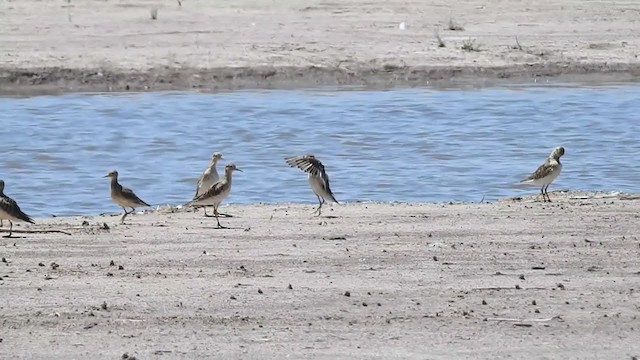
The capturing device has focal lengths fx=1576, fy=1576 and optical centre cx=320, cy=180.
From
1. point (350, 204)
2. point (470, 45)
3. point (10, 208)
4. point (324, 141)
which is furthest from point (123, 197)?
point (470, 45)

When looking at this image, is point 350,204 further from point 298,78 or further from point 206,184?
point 298,78

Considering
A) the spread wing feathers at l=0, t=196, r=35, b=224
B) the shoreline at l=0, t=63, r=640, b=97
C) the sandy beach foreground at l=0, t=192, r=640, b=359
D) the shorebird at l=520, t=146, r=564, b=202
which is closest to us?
the sandy beach foreground at l=0, t=192, r=640, b=359

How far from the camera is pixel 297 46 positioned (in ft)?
99.1

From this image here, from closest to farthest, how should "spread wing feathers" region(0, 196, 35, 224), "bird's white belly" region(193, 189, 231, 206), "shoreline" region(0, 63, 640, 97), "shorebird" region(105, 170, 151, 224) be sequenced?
"spread wing feathers" region(0, 196, 35, 224) → "bird's white belly" region(193, 189, 231, 206) → "shorebird" region(105, 170, 151, 224) → "shoreline" region(0, 63, 640, 97)

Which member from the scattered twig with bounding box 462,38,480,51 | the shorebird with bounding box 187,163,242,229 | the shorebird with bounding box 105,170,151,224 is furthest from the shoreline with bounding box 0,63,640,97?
the shorebird with bounding box 187,163,242,229

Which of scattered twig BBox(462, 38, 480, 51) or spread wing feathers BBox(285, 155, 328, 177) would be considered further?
scattered twig BBox(462, 38, 480, 51)

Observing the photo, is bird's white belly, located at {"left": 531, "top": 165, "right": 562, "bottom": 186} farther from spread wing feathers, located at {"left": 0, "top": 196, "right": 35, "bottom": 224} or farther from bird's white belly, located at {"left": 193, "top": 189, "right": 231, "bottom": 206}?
spread wing feathers, located at {"left": 0, "top": 196, "right": 35, "bottom": 224}

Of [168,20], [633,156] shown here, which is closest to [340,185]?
[633,156]

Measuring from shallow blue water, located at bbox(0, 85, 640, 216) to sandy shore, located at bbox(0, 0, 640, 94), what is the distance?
0.59 meters

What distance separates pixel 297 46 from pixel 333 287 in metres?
19.2

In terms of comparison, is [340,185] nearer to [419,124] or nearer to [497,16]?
[419,124]

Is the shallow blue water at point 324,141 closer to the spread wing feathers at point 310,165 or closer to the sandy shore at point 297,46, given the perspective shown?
the sandy shore at point 297,46

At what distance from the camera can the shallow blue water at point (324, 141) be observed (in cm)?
1962

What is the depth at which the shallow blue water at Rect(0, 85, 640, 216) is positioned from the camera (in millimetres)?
19625
